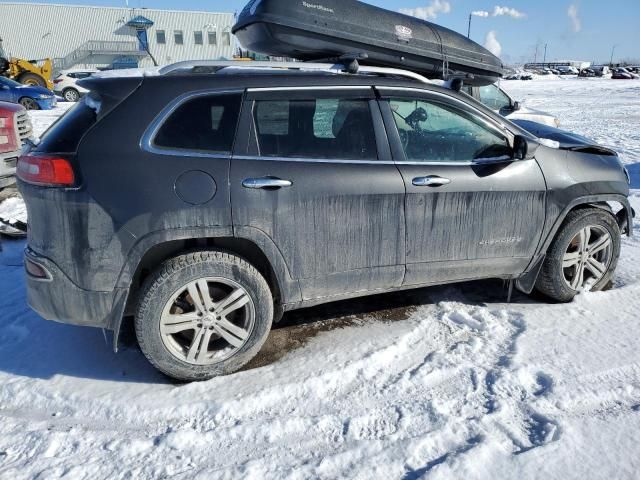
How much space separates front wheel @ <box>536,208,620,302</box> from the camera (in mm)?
3619

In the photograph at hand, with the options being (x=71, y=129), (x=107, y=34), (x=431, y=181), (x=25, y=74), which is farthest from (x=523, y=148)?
(x=107, y=34)

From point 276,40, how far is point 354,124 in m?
0.99

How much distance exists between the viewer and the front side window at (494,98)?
792cm

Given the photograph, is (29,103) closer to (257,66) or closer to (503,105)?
(503,105)

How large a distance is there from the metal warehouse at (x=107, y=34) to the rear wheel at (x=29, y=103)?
3184 cm

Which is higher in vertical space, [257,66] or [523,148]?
[257,66]

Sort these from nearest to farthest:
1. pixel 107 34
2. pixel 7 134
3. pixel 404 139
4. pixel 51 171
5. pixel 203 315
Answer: pixel 51 171
pixel 203 315
pixel 404 139
pixel 7 134
pixel 107 34

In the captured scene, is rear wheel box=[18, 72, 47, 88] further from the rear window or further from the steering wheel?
the steering wheel

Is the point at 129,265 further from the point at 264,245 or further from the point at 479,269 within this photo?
the point at 479,269

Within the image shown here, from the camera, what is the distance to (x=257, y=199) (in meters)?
2.75

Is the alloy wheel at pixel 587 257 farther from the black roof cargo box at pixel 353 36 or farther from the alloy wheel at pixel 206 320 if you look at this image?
the alloy wheel at pixel 206 320

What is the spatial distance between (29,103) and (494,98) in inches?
667

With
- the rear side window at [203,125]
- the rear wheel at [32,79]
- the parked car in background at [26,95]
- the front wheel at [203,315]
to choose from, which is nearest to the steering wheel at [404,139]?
the rear side window at [203,125]

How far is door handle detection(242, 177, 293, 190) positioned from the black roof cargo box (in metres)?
1.31
